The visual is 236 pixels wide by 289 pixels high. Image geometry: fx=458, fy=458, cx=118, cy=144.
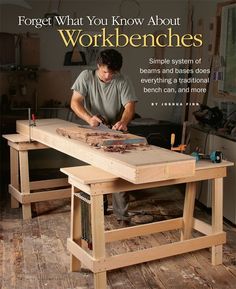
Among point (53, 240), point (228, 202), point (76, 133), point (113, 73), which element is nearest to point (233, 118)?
point (228, 202)

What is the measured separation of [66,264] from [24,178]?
0.98 meters

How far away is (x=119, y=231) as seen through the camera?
2686 millimetres

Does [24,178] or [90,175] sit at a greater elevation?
[90,175]

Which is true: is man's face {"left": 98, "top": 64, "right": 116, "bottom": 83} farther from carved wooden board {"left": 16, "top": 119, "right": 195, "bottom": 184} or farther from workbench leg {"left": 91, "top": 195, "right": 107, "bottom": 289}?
workbench leg {"left": 91, "top": 195, "right": 107, "bottom": 289}

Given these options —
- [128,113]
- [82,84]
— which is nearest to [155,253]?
[128,113]

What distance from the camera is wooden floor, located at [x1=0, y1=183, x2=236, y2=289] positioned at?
8.02 feet

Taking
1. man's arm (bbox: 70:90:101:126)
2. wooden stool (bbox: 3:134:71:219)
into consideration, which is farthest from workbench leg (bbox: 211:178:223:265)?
wooden stool (bbox: 3:134:71:219)

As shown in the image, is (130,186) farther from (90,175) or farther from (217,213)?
(217,213)

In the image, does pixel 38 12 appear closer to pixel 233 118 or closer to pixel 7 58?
pixel 7 58

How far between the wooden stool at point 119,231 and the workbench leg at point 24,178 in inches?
37.5

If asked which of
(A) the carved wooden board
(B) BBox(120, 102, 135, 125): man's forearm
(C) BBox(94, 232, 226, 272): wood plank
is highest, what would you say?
(B) BBox(120, 102, 135, 125): man's forearm

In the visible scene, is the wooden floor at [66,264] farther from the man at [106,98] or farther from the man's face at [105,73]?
the man's face at [105,73]

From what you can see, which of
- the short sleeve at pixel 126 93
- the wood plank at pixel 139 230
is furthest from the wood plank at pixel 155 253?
the short sleeve at pixel 126 93

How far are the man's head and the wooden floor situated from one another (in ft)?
3.64
